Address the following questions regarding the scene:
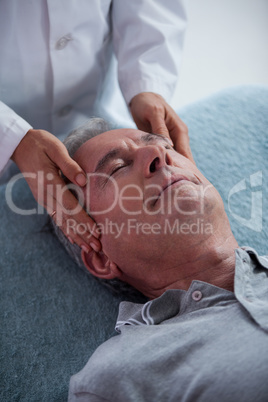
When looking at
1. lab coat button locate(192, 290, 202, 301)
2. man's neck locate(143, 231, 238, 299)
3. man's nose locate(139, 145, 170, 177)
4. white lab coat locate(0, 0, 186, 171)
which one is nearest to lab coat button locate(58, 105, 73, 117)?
white lab coat locate(0, 0, 186, 171)

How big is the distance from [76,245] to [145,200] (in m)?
0.37

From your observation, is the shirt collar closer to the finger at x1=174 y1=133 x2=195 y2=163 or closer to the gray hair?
the gray hair

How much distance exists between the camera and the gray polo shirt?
0.83 meters

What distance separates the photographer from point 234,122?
65.0 inches

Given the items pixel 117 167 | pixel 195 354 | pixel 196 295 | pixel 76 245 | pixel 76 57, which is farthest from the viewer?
pixel 76 57

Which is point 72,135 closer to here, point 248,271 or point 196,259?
point 196,259

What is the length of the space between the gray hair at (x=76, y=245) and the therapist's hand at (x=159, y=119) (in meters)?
0.12

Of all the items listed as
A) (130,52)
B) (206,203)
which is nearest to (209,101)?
(130,52)

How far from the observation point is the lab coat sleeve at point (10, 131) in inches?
48.3

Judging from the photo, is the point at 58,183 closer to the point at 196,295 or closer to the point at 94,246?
the point at 94,246

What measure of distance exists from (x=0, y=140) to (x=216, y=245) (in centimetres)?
69

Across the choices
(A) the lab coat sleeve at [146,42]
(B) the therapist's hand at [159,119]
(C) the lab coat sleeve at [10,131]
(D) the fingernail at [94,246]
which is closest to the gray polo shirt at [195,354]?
(D) the fingernail at [94,246]

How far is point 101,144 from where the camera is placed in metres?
1.23

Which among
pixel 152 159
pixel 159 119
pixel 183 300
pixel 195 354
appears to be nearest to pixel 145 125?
pixel 159 119
